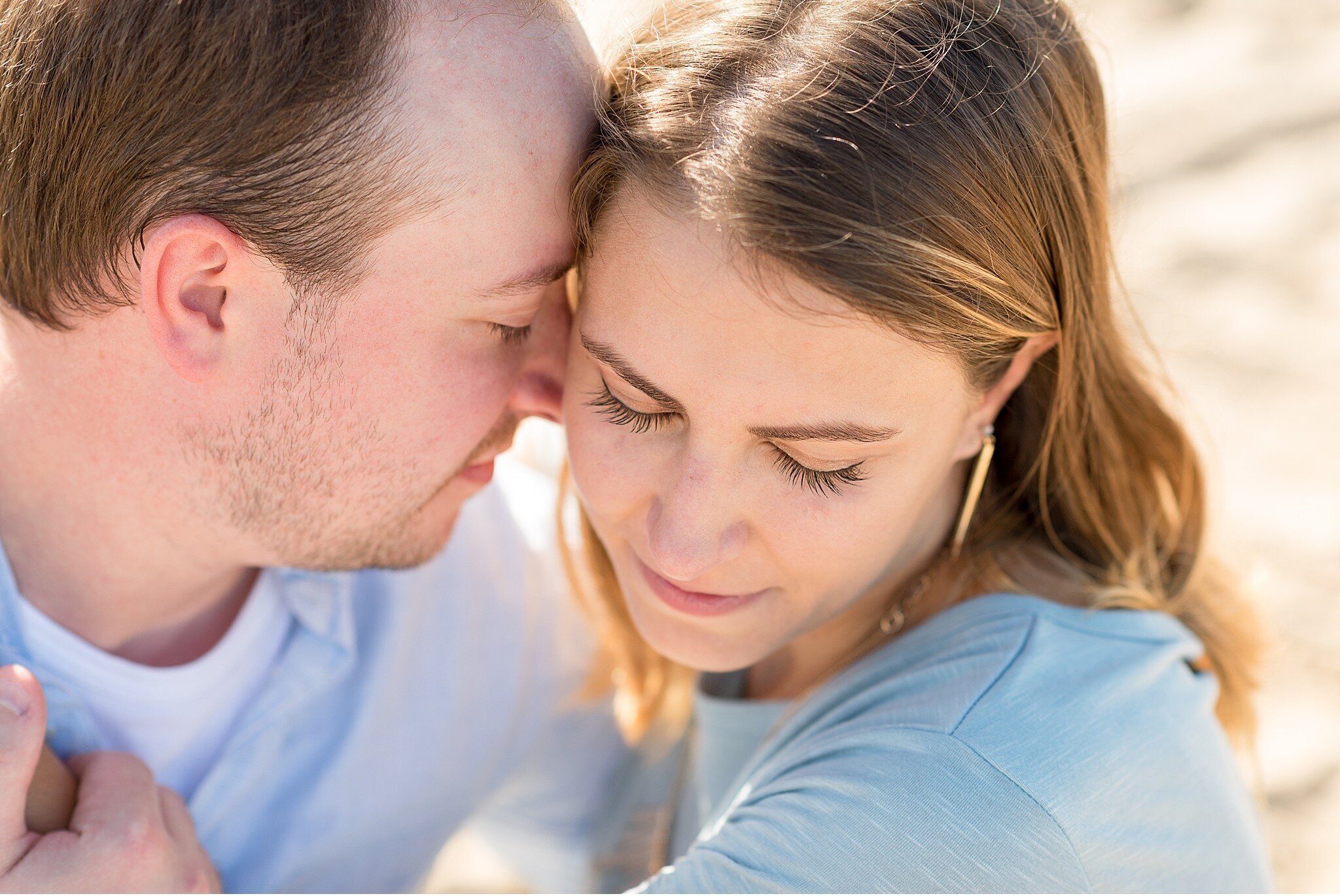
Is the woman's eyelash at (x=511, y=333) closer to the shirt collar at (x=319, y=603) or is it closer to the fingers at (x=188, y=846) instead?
the shirt collar at (x=319, y=603)

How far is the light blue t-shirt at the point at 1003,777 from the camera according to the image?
1687mm

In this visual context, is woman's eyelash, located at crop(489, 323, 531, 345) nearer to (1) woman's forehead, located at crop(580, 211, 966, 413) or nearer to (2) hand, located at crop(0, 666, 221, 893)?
(1) woman's forehead, located at crop(580, 211, 966, 413)

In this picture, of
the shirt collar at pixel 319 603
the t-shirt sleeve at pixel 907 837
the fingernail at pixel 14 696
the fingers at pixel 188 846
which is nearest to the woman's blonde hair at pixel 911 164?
the t-shirt sleeve at pixel 907 837

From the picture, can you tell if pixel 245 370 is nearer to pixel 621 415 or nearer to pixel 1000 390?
pixel 621 415

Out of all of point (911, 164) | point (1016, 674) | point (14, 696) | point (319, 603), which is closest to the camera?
point (911, 164)

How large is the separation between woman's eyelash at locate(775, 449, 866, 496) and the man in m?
0.50

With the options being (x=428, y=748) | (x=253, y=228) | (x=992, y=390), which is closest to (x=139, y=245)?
(x=253, y=228)

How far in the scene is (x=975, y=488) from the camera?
211cm

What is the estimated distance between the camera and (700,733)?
2531mm

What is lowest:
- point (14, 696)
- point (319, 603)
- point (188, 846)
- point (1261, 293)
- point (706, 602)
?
point (1261, 293)

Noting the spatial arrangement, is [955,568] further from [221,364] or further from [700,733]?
[221,364]

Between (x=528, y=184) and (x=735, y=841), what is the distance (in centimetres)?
106

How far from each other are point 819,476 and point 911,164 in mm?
466

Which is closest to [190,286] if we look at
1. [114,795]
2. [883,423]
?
[114,795]
